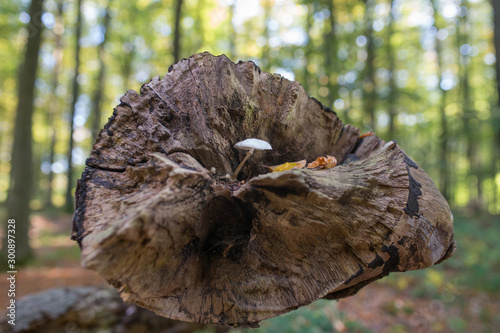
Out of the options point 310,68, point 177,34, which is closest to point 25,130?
point 177,34

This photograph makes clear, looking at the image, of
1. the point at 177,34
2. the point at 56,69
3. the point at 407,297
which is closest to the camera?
the point at 177,34

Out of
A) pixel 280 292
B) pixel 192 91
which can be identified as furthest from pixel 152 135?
pixel 280 292

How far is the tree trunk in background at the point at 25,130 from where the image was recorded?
23.4ft

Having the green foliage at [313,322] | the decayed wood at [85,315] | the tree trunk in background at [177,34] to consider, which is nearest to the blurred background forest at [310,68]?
the tree trunk in background at [177,34]

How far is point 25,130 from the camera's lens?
7.26m

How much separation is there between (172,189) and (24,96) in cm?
886

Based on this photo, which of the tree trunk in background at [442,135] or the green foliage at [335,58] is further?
the tree trunk in background at [442,135]

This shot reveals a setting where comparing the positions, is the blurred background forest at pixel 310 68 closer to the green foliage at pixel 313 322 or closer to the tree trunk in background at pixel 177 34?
the tree trunk in background at pixel 177 34

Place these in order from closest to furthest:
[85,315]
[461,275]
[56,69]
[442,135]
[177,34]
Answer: [85,315], [177,34], [461,275], [442,135], [56,69]

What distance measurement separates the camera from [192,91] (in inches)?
53.3

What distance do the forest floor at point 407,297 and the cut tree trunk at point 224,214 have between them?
10.8 ft

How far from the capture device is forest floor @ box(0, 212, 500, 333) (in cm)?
476

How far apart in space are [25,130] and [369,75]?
29.6ft

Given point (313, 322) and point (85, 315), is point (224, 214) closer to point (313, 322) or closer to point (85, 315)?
point (313, 322)
